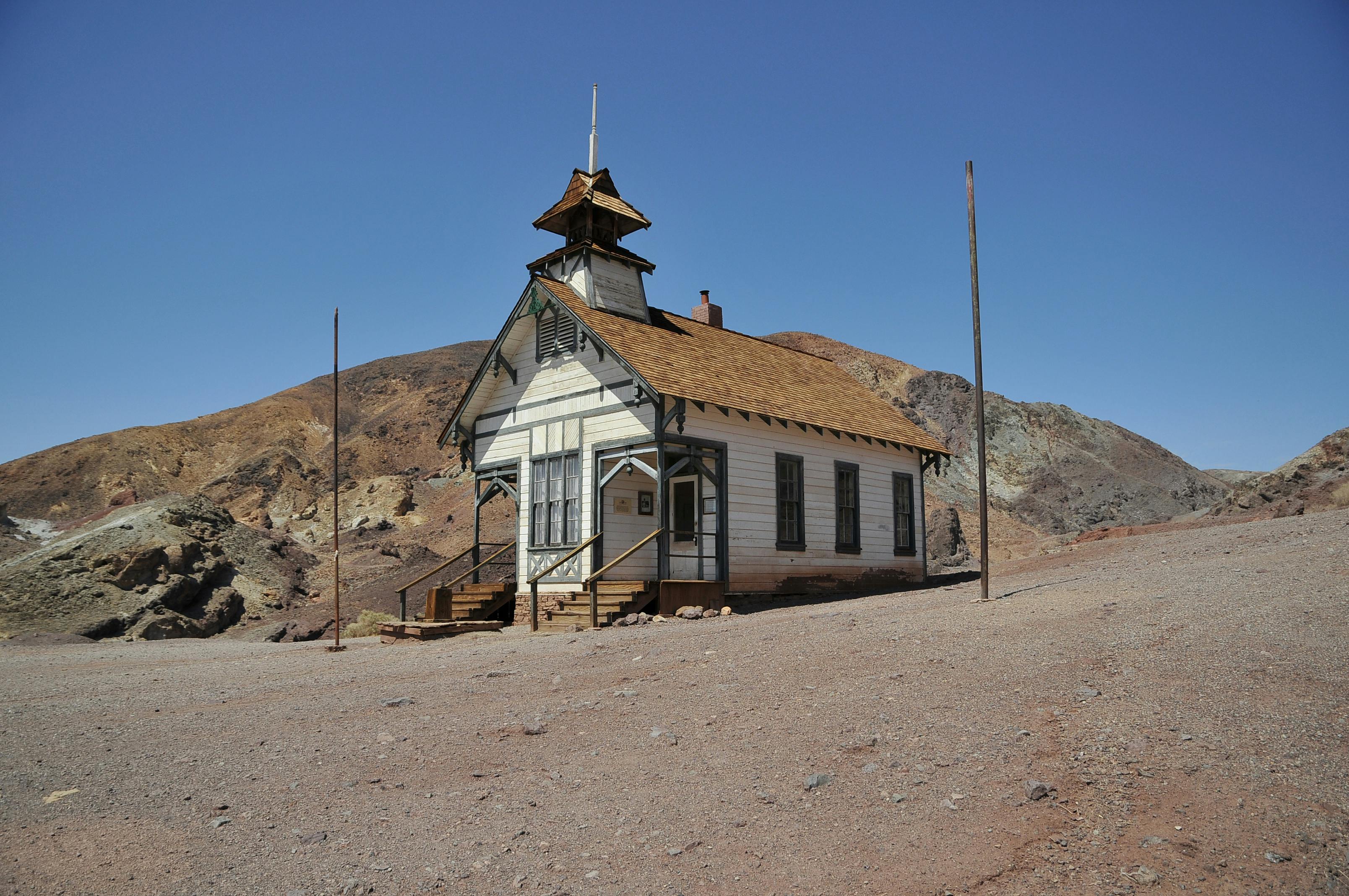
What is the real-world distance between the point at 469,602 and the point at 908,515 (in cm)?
1119

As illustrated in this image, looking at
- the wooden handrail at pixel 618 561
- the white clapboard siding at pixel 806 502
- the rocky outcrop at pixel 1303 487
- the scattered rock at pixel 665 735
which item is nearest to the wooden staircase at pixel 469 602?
the wooden handrail at pixel 618 561

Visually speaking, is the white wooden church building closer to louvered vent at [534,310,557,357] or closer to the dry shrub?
louvered vent at [534,310,557,357]

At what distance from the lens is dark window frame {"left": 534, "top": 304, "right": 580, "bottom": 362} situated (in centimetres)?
1917

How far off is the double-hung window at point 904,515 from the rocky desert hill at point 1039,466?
78.8 feet

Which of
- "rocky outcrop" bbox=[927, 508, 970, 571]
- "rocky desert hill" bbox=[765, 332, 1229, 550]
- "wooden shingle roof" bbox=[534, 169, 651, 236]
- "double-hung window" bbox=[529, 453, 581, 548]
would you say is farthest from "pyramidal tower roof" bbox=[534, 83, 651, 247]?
"rocky desert hill" bbox=[765, 332, 1229, 550]

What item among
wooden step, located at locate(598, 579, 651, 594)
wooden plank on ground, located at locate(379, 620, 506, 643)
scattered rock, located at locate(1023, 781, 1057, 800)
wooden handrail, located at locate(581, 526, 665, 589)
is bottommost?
wooden plank on ground, located at locate(379, 620, 506, 643)

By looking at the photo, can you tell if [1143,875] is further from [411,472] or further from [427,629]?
[411,472]

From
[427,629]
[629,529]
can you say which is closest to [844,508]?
[629,529]

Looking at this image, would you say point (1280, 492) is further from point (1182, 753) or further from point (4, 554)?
point (4, 554)

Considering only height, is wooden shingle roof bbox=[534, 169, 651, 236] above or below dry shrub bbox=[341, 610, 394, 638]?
above

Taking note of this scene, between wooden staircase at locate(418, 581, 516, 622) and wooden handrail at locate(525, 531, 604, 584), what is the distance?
225 centimetres

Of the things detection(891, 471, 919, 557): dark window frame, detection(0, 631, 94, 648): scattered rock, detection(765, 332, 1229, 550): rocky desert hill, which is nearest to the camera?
detection(0, 631, 94, 648): scattered rock

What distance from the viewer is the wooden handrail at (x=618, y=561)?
1520cm

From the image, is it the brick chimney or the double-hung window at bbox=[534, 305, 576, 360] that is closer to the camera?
the double-hung window at bbox=[534, 305, 576, 360]
